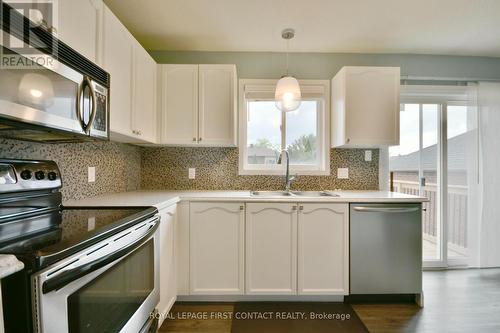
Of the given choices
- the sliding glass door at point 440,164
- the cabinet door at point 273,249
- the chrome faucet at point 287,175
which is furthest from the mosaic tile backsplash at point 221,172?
the cabinet door at point 273,249

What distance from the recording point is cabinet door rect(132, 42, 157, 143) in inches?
71.8

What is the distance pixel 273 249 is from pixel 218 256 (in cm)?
46

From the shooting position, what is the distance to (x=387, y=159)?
2539 millimetres

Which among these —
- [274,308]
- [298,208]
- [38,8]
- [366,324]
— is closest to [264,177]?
[298,208]

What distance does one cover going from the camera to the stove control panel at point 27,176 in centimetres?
93

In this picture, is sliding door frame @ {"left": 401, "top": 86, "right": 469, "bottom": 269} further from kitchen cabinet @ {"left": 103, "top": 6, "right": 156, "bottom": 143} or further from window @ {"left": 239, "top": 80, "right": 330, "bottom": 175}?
kitchen cabinet @ {"left": 103, "top": 6, "right": 156, "bottom": 143}

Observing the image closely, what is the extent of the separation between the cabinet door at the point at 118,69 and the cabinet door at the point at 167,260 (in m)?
0.67

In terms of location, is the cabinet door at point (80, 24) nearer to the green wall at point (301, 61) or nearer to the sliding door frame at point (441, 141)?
the green wall at point (301, 61)

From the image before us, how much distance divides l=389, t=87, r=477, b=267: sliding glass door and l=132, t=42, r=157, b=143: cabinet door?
8.38ft

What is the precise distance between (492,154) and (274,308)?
2.89m

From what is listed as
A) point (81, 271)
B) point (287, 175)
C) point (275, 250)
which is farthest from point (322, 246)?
point (81, 271)

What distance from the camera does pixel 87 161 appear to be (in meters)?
1.71

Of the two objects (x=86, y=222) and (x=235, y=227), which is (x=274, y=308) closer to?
(x=235, y=227)

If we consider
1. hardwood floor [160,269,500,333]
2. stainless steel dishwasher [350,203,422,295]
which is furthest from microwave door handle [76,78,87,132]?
stainless steel dishwasher [350,203,422,295]
